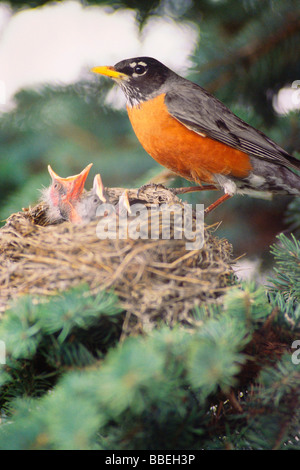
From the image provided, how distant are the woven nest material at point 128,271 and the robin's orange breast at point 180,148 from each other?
0.64 meters

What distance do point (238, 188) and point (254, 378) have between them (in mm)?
1418

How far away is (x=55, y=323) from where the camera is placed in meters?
1.29

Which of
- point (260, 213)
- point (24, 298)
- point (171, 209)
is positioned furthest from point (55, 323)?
point (260, 213)

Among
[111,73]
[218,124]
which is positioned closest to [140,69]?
[111,73]

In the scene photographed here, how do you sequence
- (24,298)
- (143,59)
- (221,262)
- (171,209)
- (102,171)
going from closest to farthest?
(24,298)
(221,262)
(171,209)
(143,59)
(102,171)

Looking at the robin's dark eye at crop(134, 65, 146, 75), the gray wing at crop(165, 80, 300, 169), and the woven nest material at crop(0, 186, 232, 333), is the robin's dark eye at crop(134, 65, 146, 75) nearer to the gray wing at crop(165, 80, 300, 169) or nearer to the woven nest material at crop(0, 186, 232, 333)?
the gray wing at crop(165, 80, 300, 169)

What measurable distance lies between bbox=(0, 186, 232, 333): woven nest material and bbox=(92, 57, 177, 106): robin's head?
3.49ft

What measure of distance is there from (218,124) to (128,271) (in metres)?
1.21

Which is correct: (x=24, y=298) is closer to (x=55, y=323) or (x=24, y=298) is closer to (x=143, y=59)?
(x=55, y=323)

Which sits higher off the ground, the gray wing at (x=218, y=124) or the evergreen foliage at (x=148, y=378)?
the gray wing at (x=218, y=124)

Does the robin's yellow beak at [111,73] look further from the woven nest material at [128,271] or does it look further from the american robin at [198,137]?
the woven nest material at [128,271]

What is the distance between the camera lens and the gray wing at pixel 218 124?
2418 millimetres

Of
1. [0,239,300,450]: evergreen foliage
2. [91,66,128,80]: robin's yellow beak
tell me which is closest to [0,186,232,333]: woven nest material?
[0,239,300,450]: evergreen foliage

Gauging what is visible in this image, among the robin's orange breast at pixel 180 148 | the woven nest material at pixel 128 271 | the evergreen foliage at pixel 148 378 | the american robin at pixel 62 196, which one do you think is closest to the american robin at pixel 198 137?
the robin's orange breast at pixel 180 148
